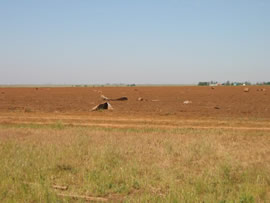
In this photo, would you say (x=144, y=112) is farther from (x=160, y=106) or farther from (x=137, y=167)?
(x=137, y=167)

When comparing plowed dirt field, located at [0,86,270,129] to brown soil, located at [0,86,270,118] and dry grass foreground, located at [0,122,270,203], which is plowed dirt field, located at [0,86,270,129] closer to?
brown soil, located at [0,86,270,118]

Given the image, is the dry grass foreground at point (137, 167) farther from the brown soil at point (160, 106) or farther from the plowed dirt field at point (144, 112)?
the brown soil at point (160, 106)

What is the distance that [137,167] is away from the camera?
30.2 ft

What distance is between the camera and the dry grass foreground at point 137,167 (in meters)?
7.48

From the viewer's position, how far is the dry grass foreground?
24.5 feet

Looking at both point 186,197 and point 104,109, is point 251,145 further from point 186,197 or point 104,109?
point 104,109

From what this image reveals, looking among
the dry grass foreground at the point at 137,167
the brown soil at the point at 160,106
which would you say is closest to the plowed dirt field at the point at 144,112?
the brown soil at the point at 160,106

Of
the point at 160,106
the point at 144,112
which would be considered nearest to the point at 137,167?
the point at 144,112

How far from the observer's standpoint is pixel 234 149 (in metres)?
11.7

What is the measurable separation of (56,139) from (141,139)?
11.5 feet

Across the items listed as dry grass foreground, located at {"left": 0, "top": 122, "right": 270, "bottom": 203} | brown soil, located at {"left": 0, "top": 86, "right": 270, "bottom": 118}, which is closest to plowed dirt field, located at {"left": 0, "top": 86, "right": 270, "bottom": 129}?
brown soil, located at {"left": 0, "top": 86, "right": 270, "bottom": 118}

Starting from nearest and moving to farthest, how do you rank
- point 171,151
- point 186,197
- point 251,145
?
1. point 186,197
2. point 171,151
3. point 251,145

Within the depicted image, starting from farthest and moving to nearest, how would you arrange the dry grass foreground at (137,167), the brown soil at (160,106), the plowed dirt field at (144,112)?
the brown soil at (160,106) → the plowed dirt field at (144,112) → the dry grass foreground at (137,167)

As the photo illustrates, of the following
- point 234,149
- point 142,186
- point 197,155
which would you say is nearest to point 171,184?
point 142,186
